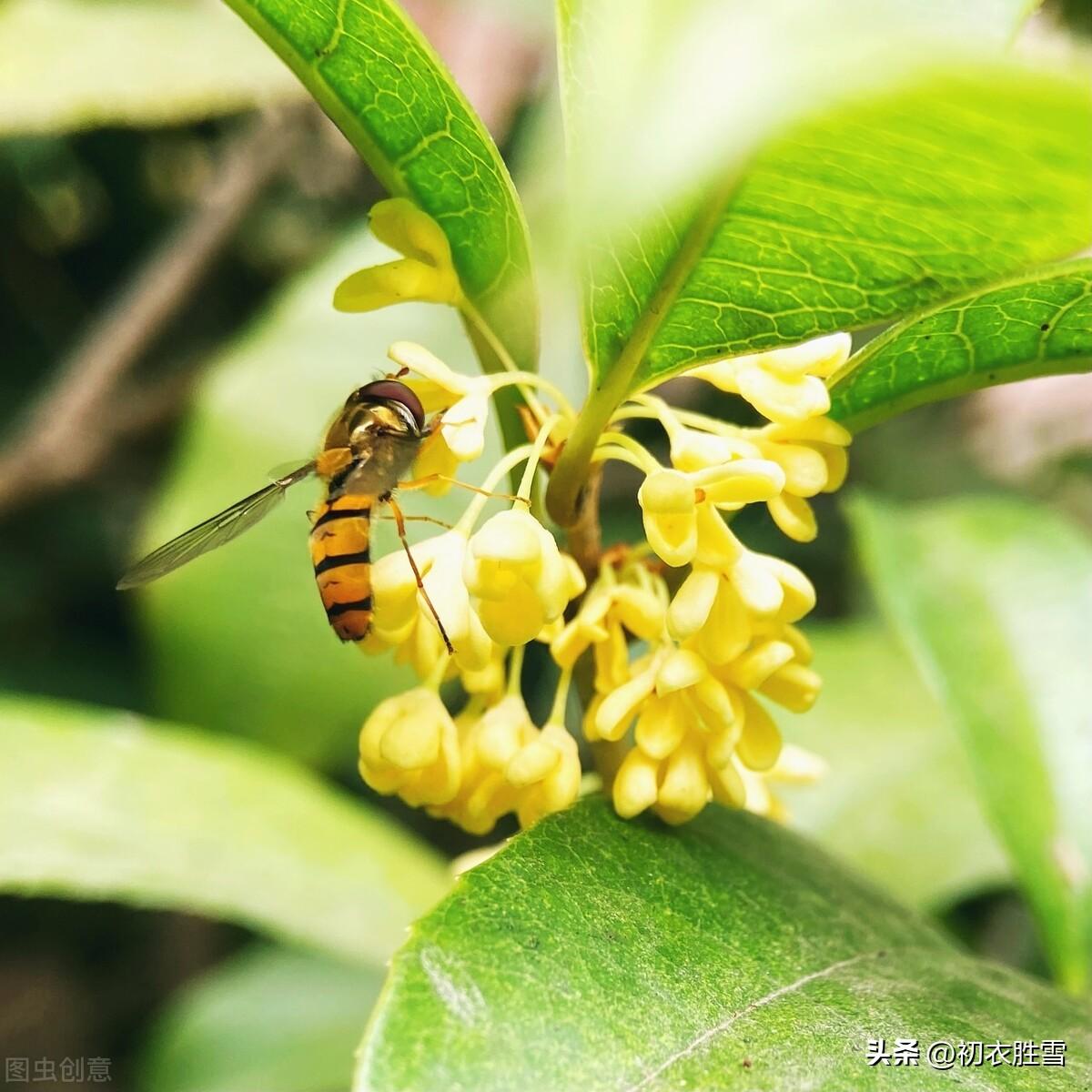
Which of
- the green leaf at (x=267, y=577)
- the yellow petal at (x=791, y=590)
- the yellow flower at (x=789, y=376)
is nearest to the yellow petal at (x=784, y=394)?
the yellow flower at (x=789, y=376)

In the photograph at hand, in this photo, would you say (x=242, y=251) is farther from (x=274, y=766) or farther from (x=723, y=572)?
(x=723, y=572)

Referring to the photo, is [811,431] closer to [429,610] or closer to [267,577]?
[429,610]

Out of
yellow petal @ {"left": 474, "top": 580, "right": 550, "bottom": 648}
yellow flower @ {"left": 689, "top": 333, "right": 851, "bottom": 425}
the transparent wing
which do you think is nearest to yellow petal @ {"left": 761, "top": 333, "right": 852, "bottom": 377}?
yellow flower @ {"left": 689, "top": 333, "right": 851, "bottom": 425}

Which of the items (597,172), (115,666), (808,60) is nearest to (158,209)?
(115,666)

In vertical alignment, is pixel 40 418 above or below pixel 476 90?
below

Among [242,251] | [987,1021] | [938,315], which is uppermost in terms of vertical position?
[242,251]

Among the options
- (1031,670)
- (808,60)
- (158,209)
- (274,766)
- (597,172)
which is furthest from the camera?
(158,209)

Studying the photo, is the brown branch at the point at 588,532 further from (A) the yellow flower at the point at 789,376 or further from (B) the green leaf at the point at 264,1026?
(B) the green leaf at the point at 264,1026

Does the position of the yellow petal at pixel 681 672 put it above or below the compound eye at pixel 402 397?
below
